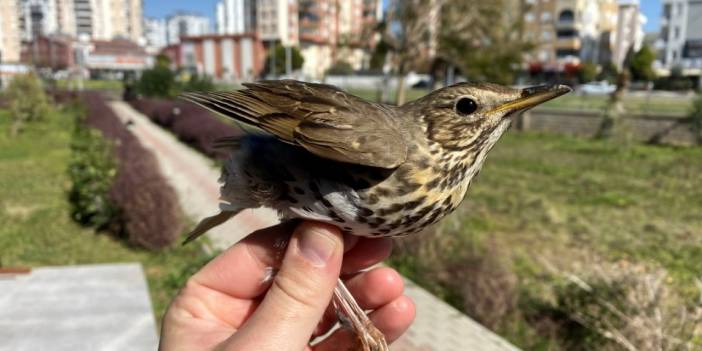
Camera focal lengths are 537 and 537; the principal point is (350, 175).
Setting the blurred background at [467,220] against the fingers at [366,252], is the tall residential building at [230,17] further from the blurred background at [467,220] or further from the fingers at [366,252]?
the fingers at [366,252]

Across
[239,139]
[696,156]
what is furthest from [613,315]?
[696,156]

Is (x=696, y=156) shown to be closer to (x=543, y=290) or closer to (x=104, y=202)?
(x=543, y=290)

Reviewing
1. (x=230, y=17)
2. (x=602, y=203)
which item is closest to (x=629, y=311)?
(x=602, y=203)

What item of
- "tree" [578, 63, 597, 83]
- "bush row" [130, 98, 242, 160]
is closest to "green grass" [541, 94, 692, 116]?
"bush row" [130, 98, 242, 160]

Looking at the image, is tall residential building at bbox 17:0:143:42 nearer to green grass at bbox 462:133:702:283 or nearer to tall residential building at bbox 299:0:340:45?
tall residential building at bbox 299:0:340:45

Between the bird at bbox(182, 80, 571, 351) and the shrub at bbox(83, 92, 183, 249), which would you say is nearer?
the bird at bbox(182, 80, 571, 351)

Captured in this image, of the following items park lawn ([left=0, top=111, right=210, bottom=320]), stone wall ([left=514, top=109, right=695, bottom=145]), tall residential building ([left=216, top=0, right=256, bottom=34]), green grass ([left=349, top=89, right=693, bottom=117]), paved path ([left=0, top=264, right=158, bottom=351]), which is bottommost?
park lawn ([left=0, top=111, right=210, bottom=320])
